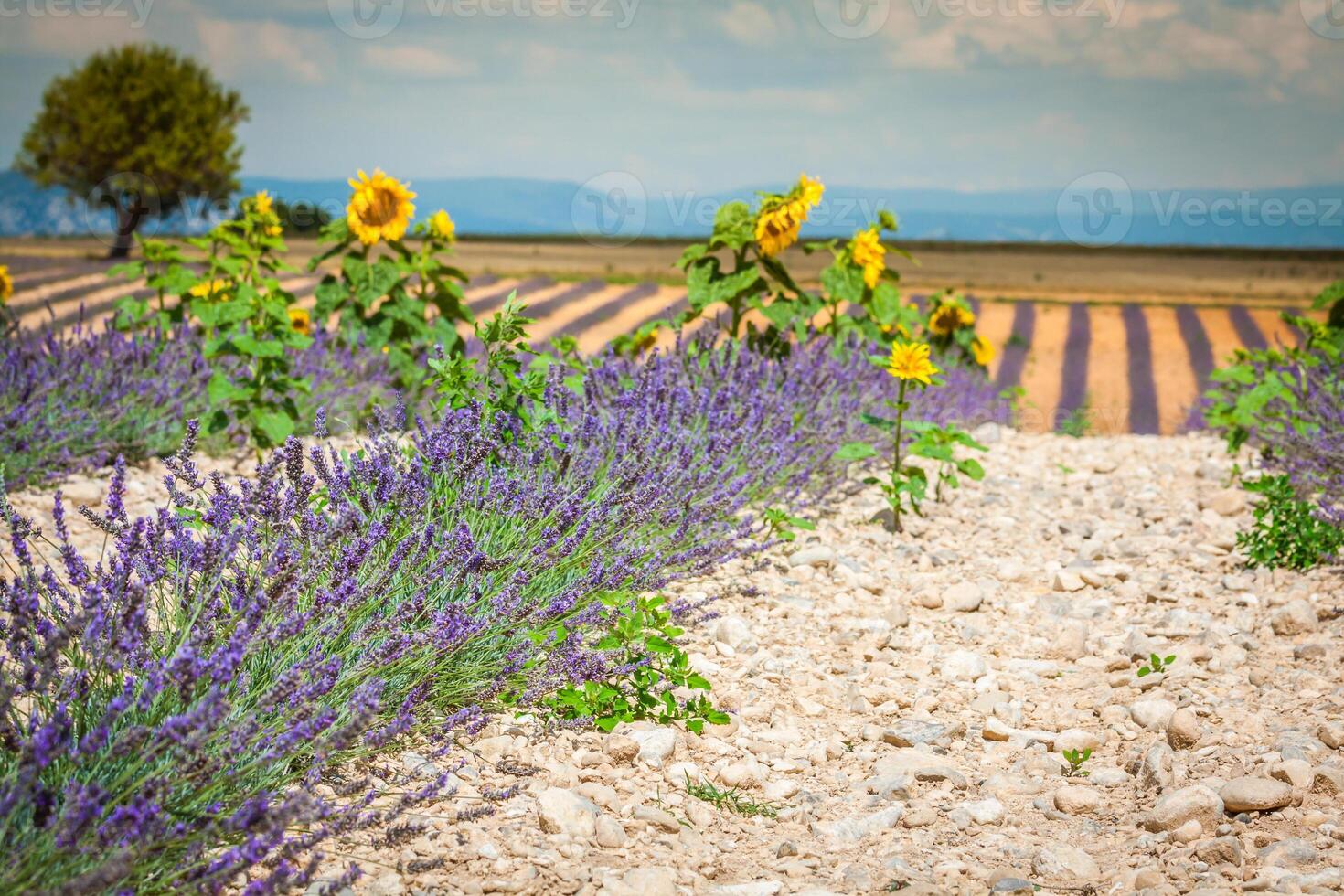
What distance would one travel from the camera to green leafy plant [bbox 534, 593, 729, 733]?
8.18 ft

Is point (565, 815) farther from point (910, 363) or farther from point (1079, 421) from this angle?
point (1079, 421)

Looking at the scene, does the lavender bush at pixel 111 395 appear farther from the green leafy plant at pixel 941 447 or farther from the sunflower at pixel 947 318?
the sunflower at pixel 947 318

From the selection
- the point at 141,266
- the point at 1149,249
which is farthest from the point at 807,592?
the point at 1149,249

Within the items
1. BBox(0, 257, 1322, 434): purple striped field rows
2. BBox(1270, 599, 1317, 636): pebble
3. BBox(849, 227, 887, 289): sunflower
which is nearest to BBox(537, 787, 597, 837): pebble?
BBox(1270, 599, 1317, 636): pebble

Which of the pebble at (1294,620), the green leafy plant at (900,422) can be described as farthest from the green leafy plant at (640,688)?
the pebble at (1294,620)

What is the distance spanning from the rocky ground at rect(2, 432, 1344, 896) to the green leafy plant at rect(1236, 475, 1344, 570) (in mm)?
93

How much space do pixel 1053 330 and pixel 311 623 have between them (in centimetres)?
1082

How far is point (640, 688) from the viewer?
258 cm

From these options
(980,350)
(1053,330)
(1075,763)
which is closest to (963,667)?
(1075,763)

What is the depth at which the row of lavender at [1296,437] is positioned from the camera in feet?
12.3

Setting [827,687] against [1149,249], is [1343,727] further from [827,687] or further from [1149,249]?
[1149,249]

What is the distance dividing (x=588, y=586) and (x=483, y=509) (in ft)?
1.23

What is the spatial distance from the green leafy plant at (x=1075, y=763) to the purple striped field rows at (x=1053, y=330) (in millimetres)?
5755

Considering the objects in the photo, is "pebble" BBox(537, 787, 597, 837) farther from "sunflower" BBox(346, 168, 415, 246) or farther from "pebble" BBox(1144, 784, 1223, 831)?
"sunflower" BBox(346, 168, 415, 246)
